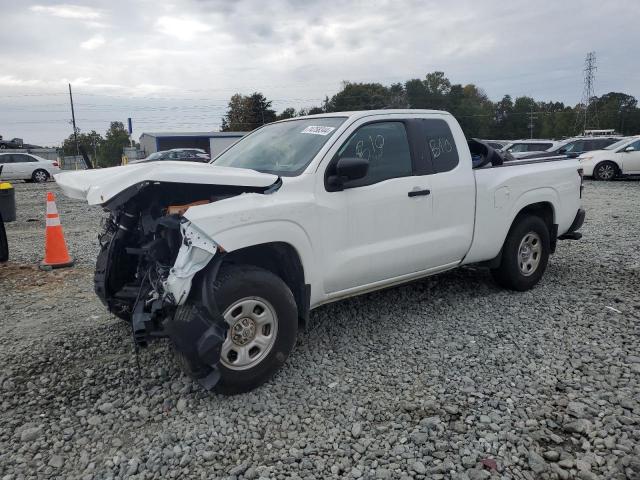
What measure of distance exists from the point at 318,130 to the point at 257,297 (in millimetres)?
1601

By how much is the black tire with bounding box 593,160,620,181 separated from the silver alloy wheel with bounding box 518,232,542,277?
1490 centimetres

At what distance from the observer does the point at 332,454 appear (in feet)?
9.44

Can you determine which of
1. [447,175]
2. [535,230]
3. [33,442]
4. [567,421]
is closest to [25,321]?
[33,442]

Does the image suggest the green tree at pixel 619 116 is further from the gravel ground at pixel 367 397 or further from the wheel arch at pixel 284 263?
the wheel arch at pixel 284 263

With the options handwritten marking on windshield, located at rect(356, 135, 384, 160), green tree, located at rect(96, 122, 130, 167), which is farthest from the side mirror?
green tree, located at rect(96, 122, 130, 167)

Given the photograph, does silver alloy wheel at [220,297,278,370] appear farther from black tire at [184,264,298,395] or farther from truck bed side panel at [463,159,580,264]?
truck bed side panel at [463,159,580,264]

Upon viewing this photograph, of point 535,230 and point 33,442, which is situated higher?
point 535,230

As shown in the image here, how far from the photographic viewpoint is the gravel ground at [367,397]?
9.22 feet

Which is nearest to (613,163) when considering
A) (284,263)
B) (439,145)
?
(439,145)

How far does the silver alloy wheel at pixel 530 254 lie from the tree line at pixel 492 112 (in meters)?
56.7

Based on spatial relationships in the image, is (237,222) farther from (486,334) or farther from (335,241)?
(486,334)

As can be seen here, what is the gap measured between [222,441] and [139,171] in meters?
1.73

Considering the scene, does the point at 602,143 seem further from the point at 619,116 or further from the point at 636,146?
the point at 619,116

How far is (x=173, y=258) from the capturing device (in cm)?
357
